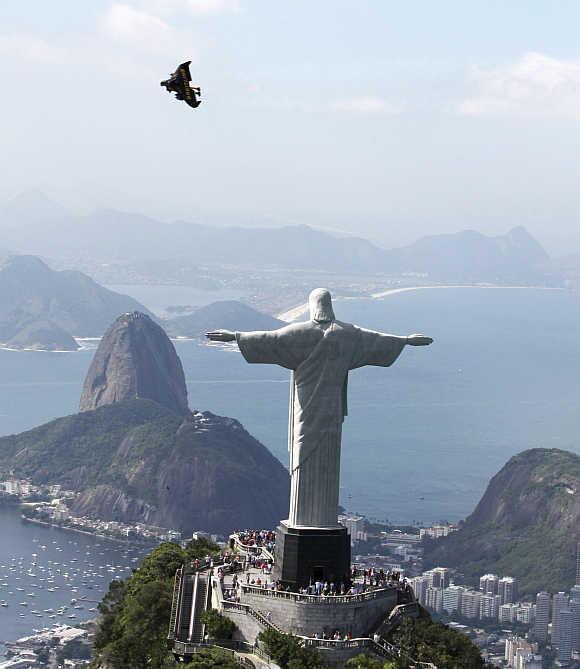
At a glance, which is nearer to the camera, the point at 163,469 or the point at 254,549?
the point at 254,549

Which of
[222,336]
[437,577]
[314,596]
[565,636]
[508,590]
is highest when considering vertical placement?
[222,336]

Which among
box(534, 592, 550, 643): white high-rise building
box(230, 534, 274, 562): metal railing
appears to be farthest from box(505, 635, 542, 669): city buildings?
box(230, 534, 274, 562): metal railing

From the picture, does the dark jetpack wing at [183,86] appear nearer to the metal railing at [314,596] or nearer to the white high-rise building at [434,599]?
the metal railing at [314,596]

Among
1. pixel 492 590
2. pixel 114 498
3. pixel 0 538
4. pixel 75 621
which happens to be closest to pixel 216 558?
pixel 75 621

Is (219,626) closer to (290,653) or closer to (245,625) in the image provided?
(245,625)

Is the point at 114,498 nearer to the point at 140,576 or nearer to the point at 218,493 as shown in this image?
the point at 218,493

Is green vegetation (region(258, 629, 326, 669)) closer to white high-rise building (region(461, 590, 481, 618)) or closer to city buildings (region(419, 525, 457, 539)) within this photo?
white high-rise building (region(461, 590, 481, 618))

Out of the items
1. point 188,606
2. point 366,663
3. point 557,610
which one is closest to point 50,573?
point 557,610
